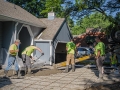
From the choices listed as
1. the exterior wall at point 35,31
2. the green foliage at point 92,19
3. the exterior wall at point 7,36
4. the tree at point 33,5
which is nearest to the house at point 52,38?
the exterior wall at point 35,31

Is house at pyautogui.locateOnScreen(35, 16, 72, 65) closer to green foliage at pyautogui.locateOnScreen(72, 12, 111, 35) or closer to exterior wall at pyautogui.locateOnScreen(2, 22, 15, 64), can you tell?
green foliage at pyautogui.locateOnScreen(72, 12, 111, 35)

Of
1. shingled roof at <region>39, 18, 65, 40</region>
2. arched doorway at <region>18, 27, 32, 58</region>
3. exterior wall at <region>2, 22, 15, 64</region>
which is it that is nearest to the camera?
exterior wall at <region>2, 22, 15, 64</region>

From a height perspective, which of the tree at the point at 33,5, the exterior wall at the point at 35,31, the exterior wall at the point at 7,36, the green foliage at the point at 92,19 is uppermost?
the tree at the point at 33,5

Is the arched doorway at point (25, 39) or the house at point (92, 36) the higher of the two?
the house at point (92, 36)

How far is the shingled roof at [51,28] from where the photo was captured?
16.1 m

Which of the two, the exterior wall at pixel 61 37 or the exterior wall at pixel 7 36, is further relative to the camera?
the exterior wall at pixel 61 37

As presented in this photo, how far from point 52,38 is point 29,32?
1979mm

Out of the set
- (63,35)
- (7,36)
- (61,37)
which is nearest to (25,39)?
(7,36)

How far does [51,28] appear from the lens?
17.4 metres

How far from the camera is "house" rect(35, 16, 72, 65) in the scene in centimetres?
1575

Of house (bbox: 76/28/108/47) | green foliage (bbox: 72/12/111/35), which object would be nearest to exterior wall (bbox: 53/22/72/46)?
green foliage (bbox: 72/12/111/35)

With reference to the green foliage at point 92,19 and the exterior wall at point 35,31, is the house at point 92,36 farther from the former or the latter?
the exterior wall at point 35,31

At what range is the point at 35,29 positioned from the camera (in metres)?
16.2

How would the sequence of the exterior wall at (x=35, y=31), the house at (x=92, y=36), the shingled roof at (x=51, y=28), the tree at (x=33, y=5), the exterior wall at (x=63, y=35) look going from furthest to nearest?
the tree at (x=33, y=5)
the house at (x=92, y=36)
the exterior wall at (x=63, y=35)
the shingled roof at (x=51, y=28)
the exterior wall at (x=35, y=31)
